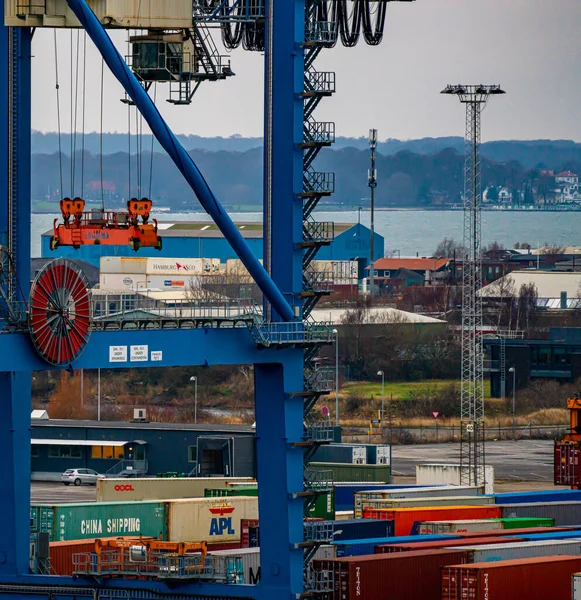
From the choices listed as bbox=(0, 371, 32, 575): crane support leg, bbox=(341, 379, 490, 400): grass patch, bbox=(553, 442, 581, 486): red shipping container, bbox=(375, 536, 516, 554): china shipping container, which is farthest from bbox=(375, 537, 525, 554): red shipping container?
bbox=(341, 379, 490, 400): grass patch

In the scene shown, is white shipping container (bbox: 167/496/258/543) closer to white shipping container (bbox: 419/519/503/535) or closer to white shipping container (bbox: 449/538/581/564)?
white shipping container (bbox: 419/519/503/535)

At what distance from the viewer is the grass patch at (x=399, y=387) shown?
109938 millimetres

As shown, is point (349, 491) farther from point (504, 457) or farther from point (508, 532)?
point (504, 457)

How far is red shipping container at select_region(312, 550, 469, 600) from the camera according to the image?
37.8 m

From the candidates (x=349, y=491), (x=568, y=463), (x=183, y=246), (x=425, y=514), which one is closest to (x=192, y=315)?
(x=425, y=514)

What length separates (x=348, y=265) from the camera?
14512 centimetres

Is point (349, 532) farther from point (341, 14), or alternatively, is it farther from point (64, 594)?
point (341, 14)

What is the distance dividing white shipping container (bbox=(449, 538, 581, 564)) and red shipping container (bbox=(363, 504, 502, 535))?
8.18 metres

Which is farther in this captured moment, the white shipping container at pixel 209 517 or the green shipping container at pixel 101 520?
the white shipping container at pixel 209 517

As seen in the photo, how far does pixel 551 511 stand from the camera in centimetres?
5662

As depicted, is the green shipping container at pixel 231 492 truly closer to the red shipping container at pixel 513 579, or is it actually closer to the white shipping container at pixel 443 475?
the white shipping container at pixel 443 475

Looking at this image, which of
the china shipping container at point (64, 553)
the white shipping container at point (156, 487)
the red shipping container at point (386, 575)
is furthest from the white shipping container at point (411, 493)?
the red shipping container at point (386, 575)

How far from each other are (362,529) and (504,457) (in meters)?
38.9

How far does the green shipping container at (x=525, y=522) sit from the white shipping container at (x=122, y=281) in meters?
71.2
